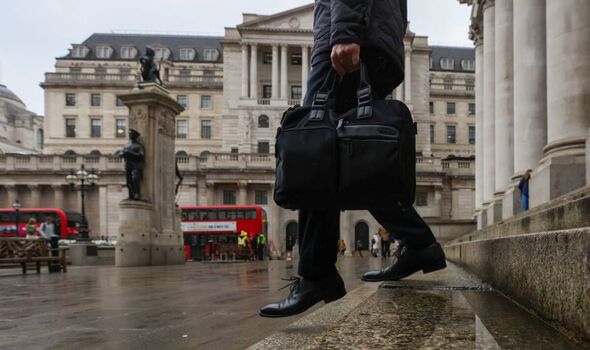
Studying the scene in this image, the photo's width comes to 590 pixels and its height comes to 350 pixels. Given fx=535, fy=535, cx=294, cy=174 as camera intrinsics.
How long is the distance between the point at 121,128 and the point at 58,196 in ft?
66.7

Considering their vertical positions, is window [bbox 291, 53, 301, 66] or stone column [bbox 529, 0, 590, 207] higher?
window [bbox 291, 53, 301, 66]

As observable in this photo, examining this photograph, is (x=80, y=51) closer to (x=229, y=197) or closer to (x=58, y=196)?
(x=58, y=196)

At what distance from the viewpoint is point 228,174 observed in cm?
5444

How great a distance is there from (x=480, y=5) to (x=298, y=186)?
18908 mm

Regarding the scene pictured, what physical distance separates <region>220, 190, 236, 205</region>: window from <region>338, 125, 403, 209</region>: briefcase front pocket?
53.3m

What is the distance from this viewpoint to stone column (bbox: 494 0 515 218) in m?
15.2

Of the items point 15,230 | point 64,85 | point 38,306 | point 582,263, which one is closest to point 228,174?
point 15,230

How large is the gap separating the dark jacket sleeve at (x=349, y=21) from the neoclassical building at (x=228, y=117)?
41.0 metres

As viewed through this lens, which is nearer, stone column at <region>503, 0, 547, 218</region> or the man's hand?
the man's hand

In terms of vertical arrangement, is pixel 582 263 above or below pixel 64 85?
below

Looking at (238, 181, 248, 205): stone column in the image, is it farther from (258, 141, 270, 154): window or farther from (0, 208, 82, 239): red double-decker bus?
(0, 208, 82, 239): red double-decker bus

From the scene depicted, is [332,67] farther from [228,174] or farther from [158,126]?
[228,174]

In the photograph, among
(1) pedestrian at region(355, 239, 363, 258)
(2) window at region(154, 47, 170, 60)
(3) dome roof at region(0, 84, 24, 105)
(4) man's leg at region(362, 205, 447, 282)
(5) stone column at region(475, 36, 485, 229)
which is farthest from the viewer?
(3) dome roof at region(0, 84, 24, 105)

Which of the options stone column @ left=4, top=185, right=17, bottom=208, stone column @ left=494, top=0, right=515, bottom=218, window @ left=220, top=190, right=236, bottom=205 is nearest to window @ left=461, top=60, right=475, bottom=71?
window @ left=220, top=190, right=236, bottom=205
